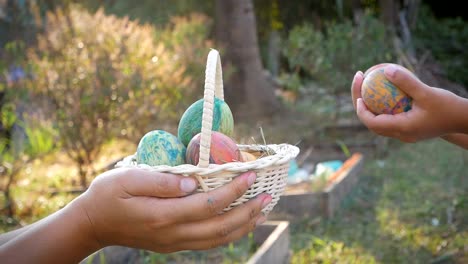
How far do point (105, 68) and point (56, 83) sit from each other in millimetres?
541

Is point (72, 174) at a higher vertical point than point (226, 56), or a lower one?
lower

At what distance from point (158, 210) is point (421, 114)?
44.2 inches

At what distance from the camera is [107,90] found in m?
5.81

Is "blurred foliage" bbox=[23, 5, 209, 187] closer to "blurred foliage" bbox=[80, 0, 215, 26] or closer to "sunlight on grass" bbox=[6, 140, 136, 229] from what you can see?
"sunlight on grass" bbox=[6, 140, 136, 229]

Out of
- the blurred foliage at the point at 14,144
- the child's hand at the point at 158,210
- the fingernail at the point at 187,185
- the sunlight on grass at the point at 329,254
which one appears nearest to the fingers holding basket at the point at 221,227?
the child's hand at the point at 158,210

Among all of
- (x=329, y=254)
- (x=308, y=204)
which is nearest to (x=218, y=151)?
(x=329, y=254)

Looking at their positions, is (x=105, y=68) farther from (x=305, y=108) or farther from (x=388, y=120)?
(x=305, y=108)

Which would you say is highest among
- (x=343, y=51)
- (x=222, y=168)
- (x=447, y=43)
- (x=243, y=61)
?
(x=222, y=168)

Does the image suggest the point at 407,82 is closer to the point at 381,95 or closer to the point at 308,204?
the point at 381,95

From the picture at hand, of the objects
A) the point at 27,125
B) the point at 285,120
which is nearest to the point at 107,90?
the point at 27,125

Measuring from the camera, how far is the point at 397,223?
15.8 feet

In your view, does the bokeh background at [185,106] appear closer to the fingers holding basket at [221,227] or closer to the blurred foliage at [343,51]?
the blurred foliage at [343,51]

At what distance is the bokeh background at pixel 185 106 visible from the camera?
15.2ft

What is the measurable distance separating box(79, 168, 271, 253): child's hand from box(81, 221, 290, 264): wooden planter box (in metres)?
1.43
